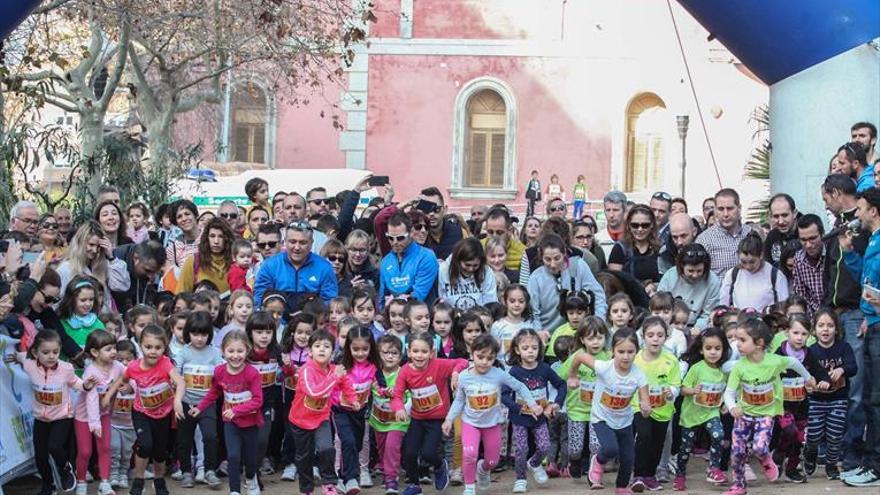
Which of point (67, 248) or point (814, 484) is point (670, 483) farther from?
point (67, 248)

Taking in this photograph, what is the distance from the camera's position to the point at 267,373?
10.6 m

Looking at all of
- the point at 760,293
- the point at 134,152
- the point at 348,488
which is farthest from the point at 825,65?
the point at 134,152

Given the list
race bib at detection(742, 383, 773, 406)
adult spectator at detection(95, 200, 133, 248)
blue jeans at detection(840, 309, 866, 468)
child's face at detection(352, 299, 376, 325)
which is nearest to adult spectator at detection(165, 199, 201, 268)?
adult spectator at detection(95, 200, 133, 248)

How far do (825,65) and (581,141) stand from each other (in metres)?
23.5

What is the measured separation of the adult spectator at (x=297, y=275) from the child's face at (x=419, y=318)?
76 cm

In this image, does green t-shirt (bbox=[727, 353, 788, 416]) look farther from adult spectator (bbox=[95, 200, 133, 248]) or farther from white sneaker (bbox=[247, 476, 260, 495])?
adult spectator (bbox=[95, 200, 133, 248])

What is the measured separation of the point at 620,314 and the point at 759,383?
103 centimetres

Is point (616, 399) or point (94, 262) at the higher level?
point (94, 262)

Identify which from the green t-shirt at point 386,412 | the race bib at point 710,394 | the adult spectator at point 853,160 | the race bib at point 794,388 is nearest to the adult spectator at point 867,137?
the adult spectator at point 853,160

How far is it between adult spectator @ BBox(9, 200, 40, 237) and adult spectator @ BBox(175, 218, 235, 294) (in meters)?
1.19

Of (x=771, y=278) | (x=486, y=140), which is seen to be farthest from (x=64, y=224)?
(x=486, y=140)

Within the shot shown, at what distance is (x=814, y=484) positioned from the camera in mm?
10641

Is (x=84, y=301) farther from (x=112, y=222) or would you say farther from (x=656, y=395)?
(x=656, y=395)

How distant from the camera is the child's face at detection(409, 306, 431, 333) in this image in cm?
1080
